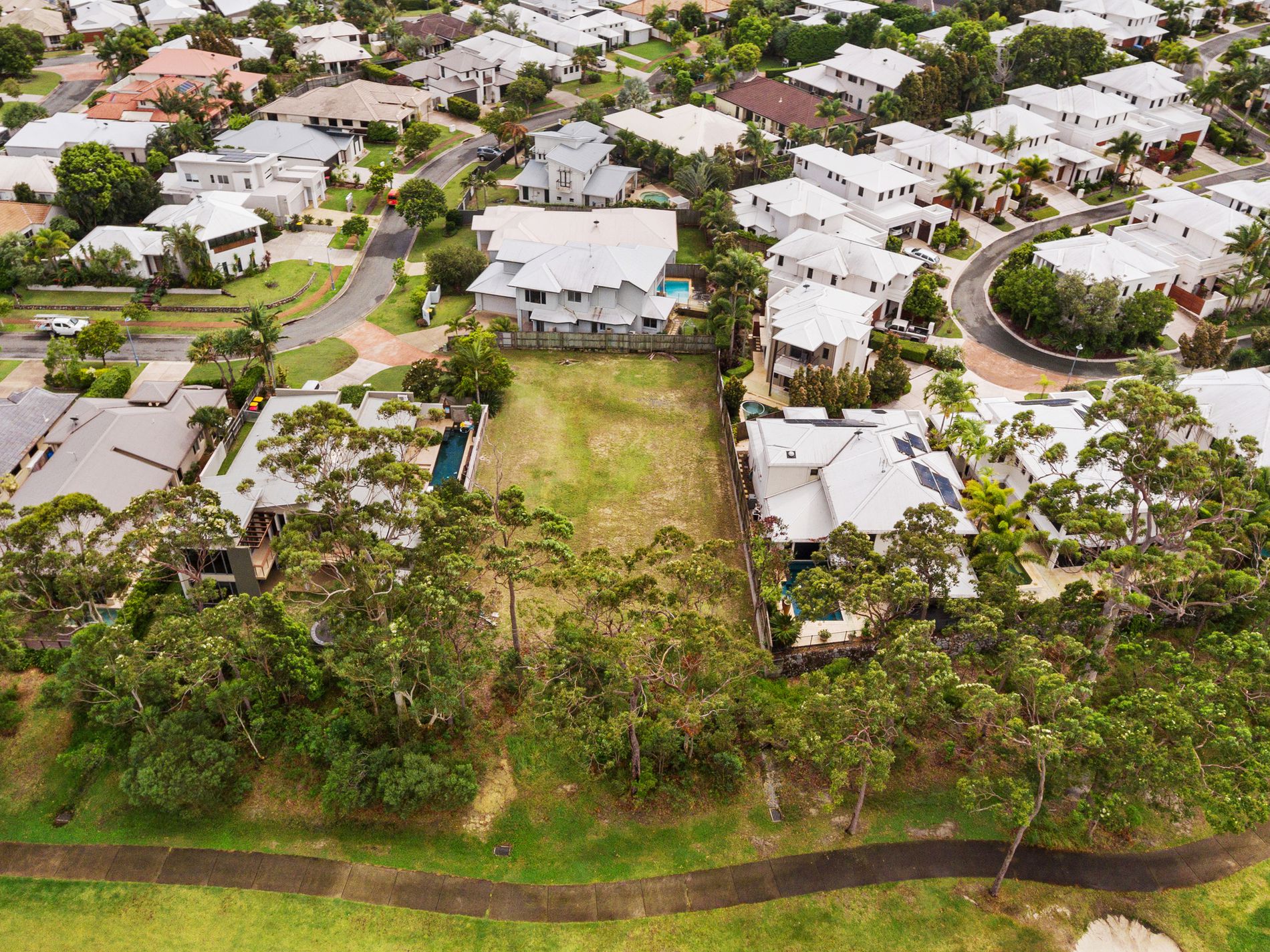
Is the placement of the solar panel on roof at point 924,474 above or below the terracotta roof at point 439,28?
below

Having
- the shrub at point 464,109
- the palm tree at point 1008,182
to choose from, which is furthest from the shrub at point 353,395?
the palm tree at point 1008,182

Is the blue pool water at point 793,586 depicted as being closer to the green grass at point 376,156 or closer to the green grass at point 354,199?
the green grass at point 354,199

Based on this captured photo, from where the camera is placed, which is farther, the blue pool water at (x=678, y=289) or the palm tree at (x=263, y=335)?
the blue pool water at (x=678, y=289)

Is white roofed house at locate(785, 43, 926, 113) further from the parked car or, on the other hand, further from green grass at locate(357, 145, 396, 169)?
green grass at locate(357, 145, 396, 169)

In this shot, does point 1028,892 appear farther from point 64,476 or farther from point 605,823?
point 64,476

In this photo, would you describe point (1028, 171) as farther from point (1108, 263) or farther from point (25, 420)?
point (25, 420)

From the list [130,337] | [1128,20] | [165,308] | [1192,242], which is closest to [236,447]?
[130,337]

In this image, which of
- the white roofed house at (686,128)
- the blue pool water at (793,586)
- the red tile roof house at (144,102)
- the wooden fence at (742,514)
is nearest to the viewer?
the wooden fence at (742,514)

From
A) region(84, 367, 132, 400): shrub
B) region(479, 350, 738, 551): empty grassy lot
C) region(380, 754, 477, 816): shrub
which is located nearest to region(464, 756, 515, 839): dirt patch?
region(380, 754, 477, 816): shrub
